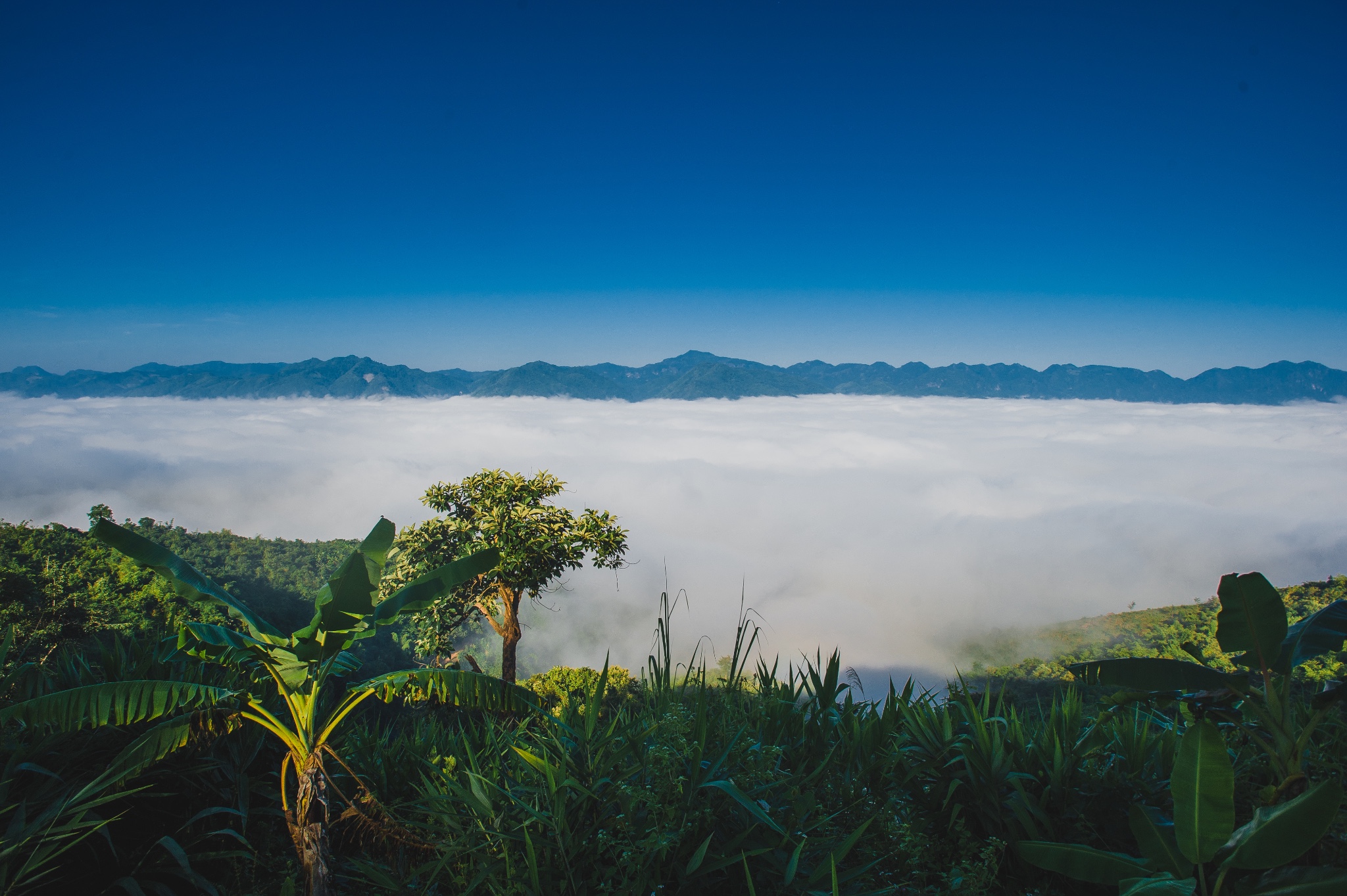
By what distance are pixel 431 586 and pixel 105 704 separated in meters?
1.76

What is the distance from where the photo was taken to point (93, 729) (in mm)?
3611

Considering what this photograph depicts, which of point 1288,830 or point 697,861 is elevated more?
point 1288,830

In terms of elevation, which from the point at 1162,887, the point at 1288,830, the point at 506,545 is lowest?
the point at 506,545

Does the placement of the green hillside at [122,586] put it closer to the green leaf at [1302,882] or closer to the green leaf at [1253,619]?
the green leaf at [1302,882]

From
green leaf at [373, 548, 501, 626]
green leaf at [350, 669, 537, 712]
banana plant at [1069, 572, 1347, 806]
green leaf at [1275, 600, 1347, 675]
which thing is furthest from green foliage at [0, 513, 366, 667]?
green leaf at [1275, 600, 1347, 675]

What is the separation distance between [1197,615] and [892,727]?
55.2m

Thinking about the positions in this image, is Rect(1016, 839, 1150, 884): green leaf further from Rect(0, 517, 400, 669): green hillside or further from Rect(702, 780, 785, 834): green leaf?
Rect(0, 517, 400, 669): green hillside

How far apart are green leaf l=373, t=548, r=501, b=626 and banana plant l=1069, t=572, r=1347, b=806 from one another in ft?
13.6

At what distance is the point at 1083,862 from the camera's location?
8.00ft

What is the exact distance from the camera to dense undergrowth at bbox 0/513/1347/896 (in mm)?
2391

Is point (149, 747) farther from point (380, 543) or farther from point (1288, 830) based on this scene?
point (1288, 830)

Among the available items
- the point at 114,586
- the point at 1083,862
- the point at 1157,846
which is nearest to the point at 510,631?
the point at 1083,862

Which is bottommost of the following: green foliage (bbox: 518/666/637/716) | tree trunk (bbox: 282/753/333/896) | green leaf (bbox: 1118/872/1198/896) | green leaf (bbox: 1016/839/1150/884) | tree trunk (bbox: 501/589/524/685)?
green foliage (bbox: 518/666/637/716)

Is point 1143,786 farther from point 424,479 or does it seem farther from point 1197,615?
point 424,479
